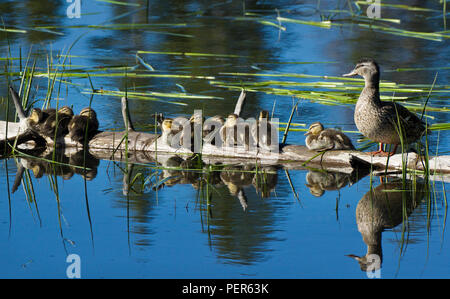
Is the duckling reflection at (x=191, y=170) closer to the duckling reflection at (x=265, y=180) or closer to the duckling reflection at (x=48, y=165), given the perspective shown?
the duckling reflection at (x=265, y=180)

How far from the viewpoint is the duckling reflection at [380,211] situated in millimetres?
5167

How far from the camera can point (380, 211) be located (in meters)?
6.05

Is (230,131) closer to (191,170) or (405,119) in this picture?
(191,170)

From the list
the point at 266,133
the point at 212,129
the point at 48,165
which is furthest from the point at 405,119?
the point at 48,165

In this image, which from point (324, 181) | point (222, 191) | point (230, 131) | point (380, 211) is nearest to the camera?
point (380, 211)

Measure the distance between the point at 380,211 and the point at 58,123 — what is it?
10.3ft

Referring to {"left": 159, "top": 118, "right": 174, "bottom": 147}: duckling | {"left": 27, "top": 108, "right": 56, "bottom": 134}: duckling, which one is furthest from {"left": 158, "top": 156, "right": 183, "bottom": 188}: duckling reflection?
{"left": 27, "top": 108, "right": 56, "bottom": 134}: duckling

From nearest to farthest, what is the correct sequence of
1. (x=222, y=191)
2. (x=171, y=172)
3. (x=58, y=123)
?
(x=222, y=191) < (x=171, y=172) < (x=58, y=123)

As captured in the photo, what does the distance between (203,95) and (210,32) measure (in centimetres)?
381

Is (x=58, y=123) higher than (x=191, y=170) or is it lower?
higher

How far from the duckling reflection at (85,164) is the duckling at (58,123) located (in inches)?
10.0

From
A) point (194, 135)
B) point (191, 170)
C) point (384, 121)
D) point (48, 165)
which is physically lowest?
point (48, 165)

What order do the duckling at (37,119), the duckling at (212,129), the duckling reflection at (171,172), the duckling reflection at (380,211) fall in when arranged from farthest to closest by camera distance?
the duckling at (37,119) < the duckling at (212,129) < the duckling reflection at (171,172) < the duckling reflection at (380,211)

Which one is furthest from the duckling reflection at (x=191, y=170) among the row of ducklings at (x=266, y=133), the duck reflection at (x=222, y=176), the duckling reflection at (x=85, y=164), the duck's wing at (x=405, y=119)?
the duck's wing at (x=405, y=119)
